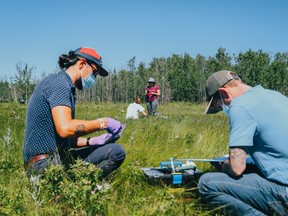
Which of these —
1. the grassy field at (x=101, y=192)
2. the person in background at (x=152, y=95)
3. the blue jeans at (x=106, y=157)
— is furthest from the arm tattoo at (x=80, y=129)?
the person in background at (x=152, y=95)

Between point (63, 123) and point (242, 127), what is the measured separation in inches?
60.1

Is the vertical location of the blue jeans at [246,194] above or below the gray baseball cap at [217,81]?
below

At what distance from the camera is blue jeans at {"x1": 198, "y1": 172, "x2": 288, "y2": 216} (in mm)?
3025

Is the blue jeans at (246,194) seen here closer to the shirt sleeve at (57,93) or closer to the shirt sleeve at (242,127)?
the shirt sleeve at (242,127)

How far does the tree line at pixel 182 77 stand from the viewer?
180 feet

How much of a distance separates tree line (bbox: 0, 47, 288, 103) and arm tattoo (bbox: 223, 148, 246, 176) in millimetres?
47919

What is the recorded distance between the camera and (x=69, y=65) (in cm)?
383

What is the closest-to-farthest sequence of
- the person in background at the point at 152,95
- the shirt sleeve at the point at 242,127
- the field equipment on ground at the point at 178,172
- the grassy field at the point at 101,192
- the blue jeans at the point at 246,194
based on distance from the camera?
1. the grassy field at the point at 101,192
2. the shirt sleeve at the point at 242,127
3. the blue jeans at the point at 246,194
4. the field equipment on ground at the point at 178,172
5. the person in background at the point at 152,95

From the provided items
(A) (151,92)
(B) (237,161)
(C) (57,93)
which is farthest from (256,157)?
(A) (151,92)

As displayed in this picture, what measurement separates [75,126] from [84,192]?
2.78 ft

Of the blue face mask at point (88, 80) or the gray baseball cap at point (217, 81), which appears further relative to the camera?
the blue face mask at point (88, 80)

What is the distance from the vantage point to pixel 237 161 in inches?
119

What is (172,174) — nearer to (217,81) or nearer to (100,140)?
(100,140)

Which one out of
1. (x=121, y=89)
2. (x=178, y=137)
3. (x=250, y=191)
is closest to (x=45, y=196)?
(x=250, y=191)
